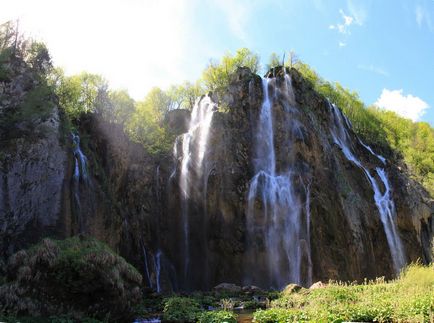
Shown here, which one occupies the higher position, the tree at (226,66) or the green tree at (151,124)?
the tree at (226,66)

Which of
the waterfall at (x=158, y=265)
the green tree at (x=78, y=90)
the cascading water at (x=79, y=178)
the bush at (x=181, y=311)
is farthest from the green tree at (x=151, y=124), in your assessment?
the bush at (x=181, y=311)

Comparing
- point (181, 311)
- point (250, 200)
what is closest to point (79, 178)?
point (181, 311)

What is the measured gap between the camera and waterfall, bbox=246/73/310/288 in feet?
113

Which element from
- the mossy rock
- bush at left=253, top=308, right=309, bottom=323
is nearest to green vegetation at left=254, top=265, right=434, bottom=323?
bush at left=253, top=308, right=309, bottom=323

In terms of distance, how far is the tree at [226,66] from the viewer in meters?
63.6

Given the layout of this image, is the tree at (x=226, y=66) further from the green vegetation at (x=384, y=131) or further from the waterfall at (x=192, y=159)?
the waterfall at (x=192, y=159)

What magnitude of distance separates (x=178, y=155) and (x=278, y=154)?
30.1 ft

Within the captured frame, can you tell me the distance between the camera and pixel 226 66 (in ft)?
A: 213

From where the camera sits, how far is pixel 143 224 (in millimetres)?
37062

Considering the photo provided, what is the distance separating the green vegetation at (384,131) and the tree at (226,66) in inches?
306

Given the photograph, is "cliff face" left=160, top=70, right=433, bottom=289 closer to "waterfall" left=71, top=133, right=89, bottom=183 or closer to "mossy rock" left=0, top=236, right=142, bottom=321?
"waterfall" left=71, top=133, right=89, bottom=183

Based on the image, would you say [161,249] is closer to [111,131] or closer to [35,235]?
[111,131]

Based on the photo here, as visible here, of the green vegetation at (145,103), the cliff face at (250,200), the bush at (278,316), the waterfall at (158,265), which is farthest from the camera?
the cliff face at (250,200)

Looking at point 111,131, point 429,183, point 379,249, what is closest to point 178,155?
point 111,131
